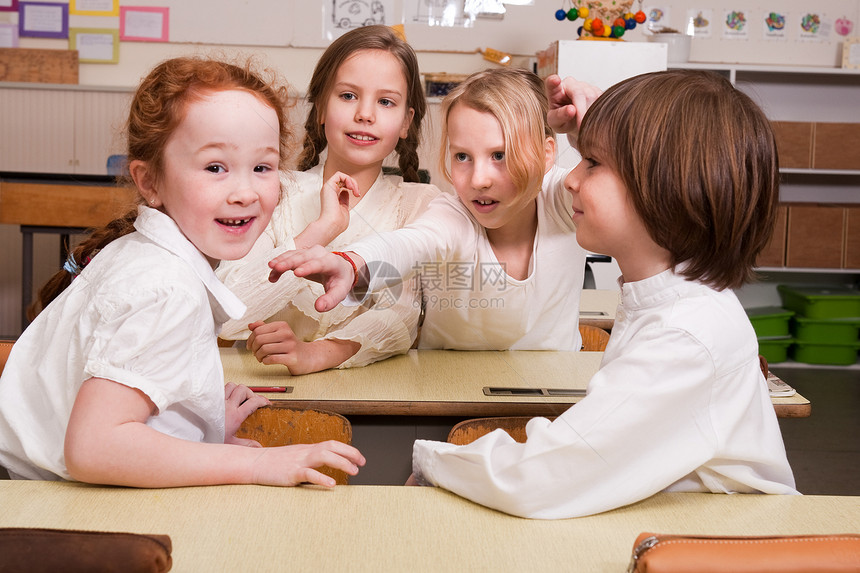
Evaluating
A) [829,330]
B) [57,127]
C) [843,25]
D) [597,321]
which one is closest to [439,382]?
[597,321]

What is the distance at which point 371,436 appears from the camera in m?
1.29

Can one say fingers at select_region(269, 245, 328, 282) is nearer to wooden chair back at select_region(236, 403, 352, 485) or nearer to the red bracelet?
the red bracelet

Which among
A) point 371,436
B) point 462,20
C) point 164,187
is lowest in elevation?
point 371,436

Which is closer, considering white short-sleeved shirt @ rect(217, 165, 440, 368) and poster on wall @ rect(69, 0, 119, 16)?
white short-sleeved shirt @ rect(217, 165, 440, 368)

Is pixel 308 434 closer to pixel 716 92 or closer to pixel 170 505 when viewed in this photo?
pixel 170 505

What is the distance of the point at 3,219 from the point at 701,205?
354cm

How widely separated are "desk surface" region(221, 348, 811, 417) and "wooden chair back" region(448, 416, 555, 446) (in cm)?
2

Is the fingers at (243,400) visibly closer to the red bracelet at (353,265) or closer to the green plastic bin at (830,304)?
the red bracelet at (353,265)

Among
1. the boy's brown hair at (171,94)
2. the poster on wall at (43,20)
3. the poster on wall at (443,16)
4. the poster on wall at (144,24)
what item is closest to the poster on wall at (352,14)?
the poster on wall at (443,16)

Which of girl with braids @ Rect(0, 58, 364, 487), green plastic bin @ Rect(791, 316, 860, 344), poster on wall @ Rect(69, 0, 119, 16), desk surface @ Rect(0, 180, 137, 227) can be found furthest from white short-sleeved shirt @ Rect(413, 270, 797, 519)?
poster on wall @ Rect(69, 0, 119, 16)

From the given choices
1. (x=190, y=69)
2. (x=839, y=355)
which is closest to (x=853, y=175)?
(x=839, y=355)

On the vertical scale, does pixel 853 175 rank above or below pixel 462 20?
below

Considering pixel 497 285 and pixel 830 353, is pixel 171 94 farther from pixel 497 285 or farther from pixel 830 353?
pixel 830 353

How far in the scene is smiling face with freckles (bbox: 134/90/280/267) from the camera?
946mm
